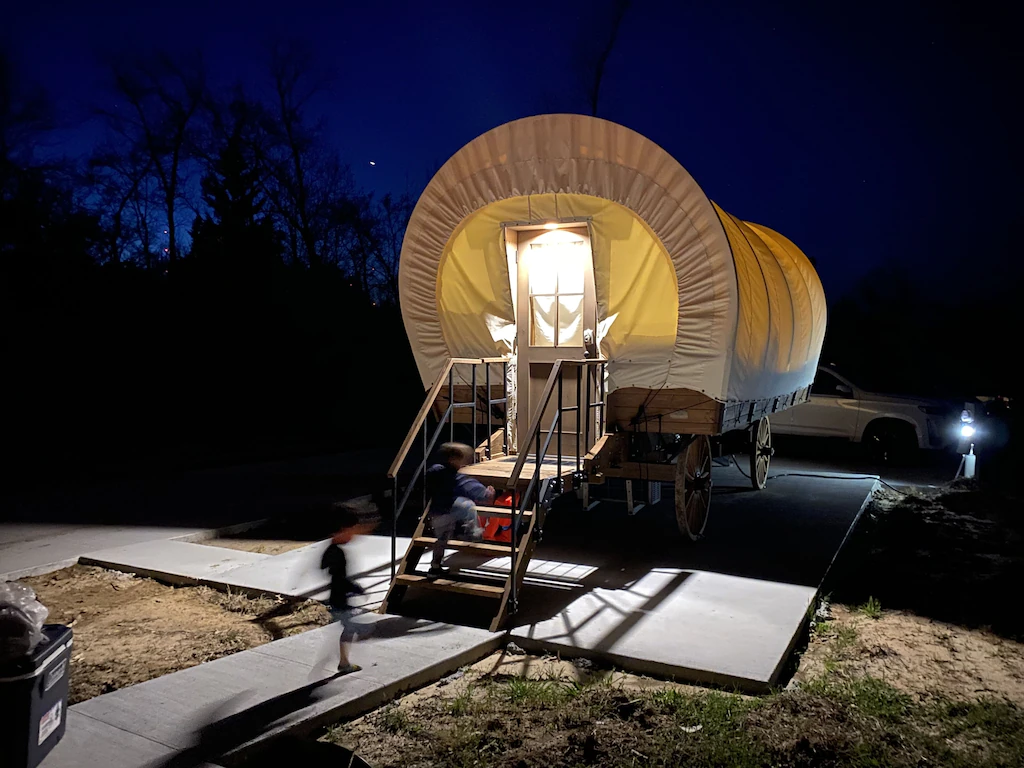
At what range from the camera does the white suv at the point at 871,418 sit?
523 inches

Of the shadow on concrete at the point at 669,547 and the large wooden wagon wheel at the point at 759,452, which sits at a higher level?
the large wooden wagon wheel at the point at 759,452

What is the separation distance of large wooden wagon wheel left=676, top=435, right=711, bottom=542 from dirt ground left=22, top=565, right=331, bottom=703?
11.5 feet

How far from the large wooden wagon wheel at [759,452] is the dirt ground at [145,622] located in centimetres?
670

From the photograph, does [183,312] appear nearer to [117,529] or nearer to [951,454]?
[117,529]

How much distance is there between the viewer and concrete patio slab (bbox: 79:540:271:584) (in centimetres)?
636

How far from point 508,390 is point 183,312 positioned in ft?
40.7

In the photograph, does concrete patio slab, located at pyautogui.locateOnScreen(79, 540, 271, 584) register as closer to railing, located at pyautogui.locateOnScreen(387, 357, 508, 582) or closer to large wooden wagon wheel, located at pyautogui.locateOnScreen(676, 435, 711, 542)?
railing, located at pyautogui.locateOnScreen(387, 357, 508, 582)

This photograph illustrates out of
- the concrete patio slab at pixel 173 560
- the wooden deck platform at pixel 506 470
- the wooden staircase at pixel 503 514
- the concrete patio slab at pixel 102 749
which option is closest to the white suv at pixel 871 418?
the wooden deck platform at pixel 506 470

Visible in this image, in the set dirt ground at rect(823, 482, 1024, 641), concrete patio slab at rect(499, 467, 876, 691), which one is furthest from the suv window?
concrete patio slab at rect(499, 467, 876, 691)

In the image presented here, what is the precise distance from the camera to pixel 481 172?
7.10 meters

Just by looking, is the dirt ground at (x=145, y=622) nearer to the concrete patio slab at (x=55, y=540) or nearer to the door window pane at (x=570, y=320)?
the concrete patio slab at (x=55, y=540)

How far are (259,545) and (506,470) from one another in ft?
9.03

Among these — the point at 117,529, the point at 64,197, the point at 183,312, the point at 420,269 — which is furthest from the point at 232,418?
the point at 420,269

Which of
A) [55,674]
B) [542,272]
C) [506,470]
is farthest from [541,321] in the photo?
[55,674]
